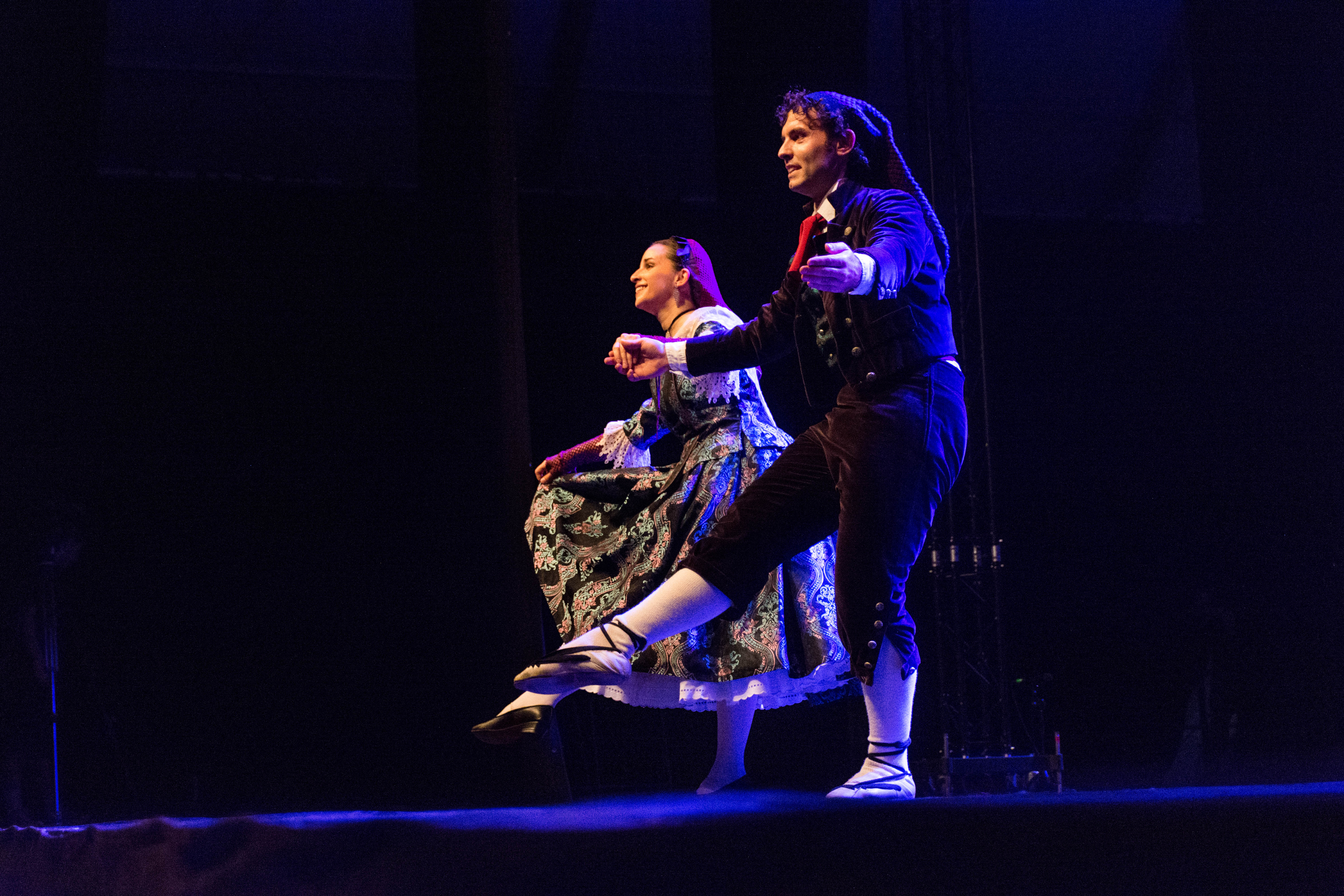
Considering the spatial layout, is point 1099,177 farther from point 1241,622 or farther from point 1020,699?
point 1020,699

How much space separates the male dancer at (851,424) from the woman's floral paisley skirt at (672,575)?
0.36 m

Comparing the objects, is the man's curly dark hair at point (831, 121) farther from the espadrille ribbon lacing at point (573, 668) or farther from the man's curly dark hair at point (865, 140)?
the espadrille ribbon lacing at point (573, 668)

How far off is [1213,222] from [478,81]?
375 cm

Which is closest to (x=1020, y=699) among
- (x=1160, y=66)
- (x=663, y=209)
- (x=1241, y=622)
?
(x=1241, y=622)

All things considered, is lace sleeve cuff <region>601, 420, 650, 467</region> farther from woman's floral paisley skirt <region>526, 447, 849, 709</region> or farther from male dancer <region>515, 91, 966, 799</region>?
male dancer <region>515, 91, 966, 799</region>

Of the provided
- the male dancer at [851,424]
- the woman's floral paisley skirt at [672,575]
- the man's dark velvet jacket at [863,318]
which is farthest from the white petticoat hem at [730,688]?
the man's dark velvet jacket at [863,318]

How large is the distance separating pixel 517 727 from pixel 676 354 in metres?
0.81

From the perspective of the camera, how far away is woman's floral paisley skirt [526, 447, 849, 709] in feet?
9.01

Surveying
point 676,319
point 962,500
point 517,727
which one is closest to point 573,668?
point 517,727

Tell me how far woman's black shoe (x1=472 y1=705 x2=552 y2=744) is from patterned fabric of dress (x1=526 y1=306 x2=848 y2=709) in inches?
16.2

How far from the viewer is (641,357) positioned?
246cm

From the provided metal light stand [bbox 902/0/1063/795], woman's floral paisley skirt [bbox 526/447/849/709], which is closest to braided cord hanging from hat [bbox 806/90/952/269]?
woman's floral paisley skirt [bbox 526/447/849/709]

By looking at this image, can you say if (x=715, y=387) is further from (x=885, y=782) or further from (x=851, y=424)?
(x=885, y=782)

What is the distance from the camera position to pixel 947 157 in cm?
500
